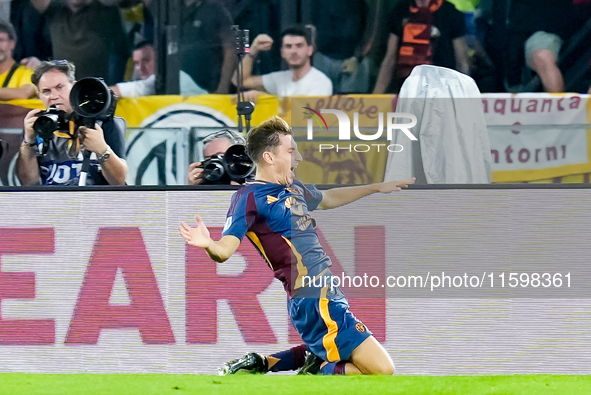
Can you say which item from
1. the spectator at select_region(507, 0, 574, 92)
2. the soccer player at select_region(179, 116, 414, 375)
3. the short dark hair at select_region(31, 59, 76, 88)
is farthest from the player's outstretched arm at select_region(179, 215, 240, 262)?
the spectator at select_region(507, 0, 574, 92)

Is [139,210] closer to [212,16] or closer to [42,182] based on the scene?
[42,182]

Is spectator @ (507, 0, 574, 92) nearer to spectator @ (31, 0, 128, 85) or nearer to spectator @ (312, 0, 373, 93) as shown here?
spectator @ (312, 0, 373, 93)

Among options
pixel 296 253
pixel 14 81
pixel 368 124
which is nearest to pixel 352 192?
pixel 368 124

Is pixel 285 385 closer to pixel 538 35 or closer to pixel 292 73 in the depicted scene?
pixel 292 73

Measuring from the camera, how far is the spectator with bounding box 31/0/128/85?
215 inches

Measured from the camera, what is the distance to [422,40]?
215 inches

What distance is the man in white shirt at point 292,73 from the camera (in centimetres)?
536

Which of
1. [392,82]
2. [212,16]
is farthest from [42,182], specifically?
[392,82]

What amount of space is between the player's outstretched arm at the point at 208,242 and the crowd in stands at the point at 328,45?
3.98ft

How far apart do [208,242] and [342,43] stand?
185 centimetres

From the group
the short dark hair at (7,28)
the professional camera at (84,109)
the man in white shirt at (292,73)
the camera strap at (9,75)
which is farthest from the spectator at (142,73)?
the short dark hair at (7,28)

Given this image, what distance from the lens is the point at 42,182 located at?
544cm

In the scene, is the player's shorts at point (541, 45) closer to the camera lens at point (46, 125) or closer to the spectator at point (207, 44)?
the spectator at point (207, 44)

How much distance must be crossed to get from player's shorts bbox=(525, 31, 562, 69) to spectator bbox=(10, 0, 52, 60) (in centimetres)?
291
